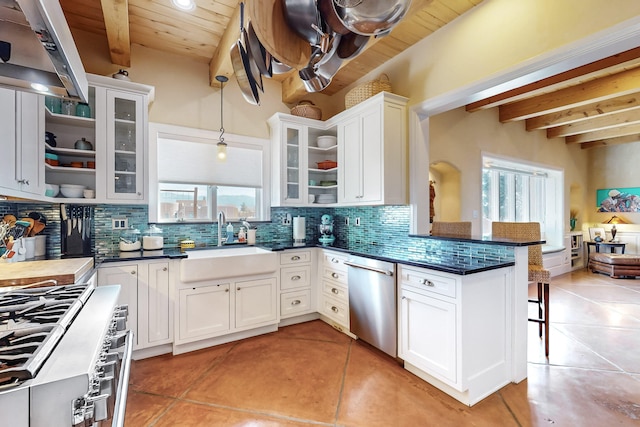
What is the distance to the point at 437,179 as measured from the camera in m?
4.42

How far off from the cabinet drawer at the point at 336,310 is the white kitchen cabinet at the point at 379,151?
1.11m

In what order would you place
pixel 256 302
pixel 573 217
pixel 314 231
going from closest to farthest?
pixel 256 302 < pixel 314 231 < pixel 573 217

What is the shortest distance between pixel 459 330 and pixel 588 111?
4.77 meters

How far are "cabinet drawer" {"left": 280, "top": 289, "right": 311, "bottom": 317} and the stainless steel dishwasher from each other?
66cm

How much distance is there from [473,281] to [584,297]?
12.6 feet

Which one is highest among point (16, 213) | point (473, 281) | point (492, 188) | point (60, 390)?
point (492, 188)

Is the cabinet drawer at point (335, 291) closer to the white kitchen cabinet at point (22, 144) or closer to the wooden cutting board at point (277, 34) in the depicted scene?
the wooden cutting board at point (277, 34)

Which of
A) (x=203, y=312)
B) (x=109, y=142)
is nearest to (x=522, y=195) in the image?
(x=203, y=312)

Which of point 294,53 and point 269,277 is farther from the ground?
point 294,53

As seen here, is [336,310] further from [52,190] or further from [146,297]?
[52,190]

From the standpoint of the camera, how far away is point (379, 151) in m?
2.87

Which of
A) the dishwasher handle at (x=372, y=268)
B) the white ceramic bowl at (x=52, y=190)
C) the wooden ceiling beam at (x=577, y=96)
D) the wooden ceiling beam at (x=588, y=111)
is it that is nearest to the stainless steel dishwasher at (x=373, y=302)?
the dishwasher handle at (x=372, y=268)

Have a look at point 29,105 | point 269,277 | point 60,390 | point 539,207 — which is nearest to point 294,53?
point 60,390

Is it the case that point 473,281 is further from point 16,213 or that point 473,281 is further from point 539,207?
point 539,207
